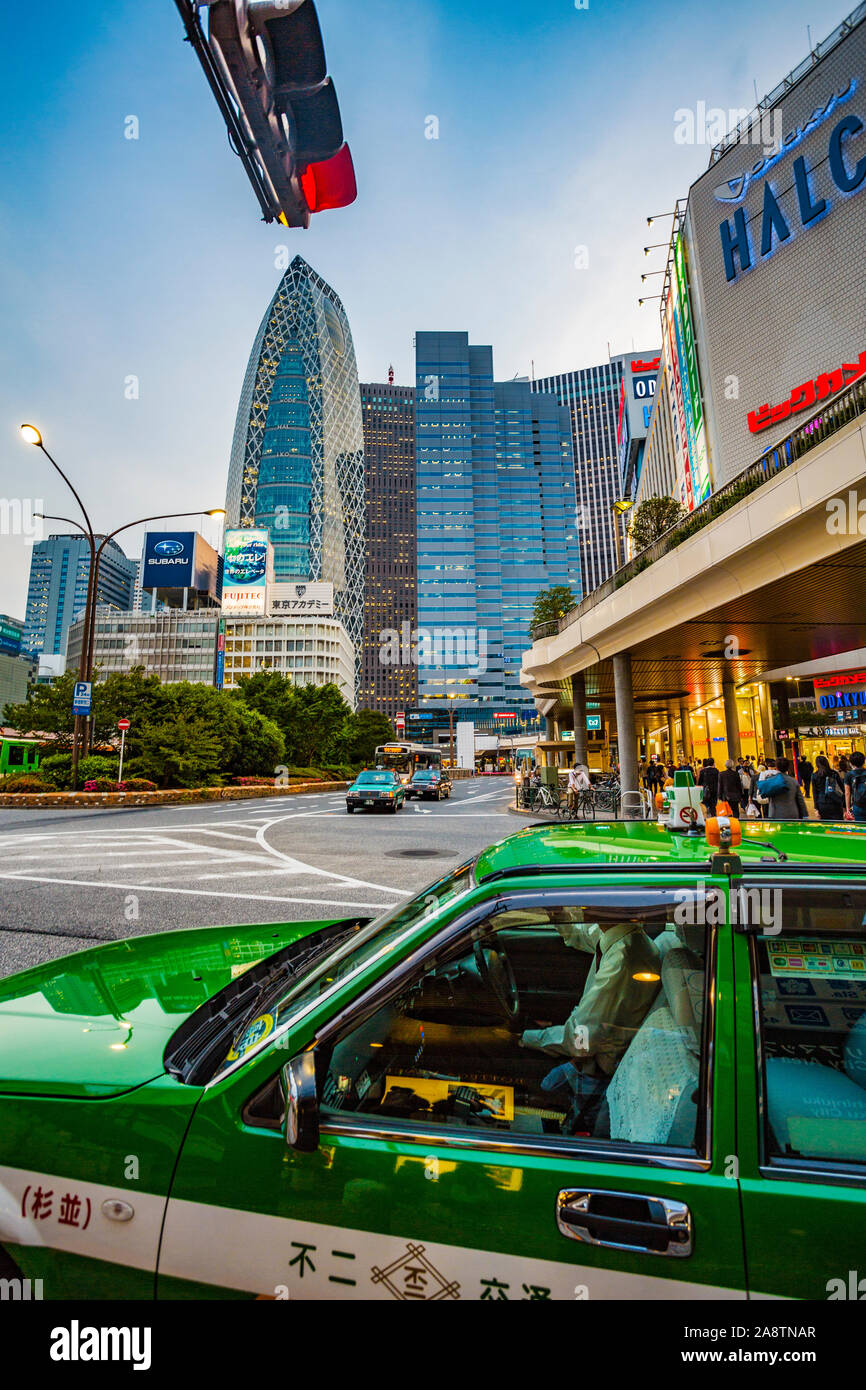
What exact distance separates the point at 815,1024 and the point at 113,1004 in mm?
2406

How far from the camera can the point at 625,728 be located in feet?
83.9

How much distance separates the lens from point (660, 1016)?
1995mm

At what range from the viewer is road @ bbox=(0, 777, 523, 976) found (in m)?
7.07

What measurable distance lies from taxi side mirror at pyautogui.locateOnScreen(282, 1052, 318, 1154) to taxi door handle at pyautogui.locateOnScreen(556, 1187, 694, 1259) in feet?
1.85

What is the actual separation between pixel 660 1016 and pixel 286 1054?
1.18m

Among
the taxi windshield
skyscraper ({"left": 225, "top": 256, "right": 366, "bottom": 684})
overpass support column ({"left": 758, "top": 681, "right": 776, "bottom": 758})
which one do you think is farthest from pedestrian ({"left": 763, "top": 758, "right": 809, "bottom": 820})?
skyscraper ({"left": 225, "top": 256, "right": 366, "bottom": 684})

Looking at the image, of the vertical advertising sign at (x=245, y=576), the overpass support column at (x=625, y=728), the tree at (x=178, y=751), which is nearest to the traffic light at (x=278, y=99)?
the vertical advertising sign at (x=245, y=576)

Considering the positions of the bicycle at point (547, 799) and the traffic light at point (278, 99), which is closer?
the bicycle at point (547, 799)

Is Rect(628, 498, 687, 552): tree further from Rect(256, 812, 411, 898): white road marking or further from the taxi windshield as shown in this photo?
the taxi windshield

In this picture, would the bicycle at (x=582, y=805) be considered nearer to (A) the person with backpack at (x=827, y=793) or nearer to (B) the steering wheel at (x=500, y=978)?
(A) the person with backpack at (x=827, y=793)

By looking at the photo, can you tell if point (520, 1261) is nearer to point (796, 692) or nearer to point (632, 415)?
point (796, 692)

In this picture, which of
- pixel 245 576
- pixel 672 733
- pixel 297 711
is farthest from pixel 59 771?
pixel 245 576

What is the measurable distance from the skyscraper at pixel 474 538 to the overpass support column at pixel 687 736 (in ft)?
385

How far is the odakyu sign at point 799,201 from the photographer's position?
82.8 ft
